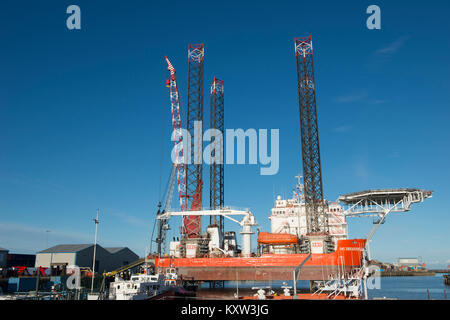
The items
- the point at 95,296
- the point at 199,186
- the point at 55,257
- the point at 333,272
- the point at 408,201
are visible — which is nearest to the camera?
the point at 95,296

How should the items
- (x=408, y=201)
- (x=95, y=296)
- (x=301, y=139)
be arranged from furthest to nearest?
(x=301, y=139), (x=408, y=201), (x=95, y=296)

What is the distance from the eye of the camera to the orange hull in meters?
48.7

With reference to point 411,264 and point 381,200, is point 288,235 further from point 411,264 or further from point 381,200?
point 411,264

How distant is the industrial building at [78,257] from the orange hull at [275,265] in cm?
3006

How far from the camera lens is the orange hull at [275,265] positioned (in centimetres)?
4872

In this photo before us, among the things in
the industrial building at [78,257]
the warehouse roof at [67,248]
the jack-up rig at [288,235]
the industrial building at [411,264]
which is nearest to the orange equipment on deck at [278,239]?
the jack-up rig at [288,235]

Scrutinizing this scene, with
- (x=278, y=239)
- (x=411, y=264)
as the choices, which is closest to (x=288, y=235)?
(x=278, y=239)

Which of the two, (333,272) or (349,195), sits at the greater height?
(349,195)

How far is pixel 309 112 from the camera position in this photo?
5903cm

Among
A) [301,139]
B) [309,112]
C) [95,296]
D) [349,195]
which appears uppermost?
[309,112]
